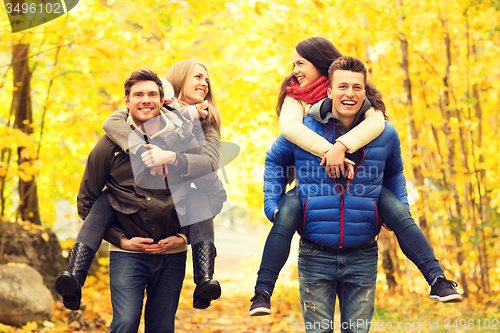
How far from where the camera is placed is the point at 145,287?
2754 mm

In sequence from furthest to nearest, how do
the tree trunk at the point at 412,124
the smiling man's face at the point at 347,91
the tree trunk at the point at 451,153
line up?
the tree trunk at the point at 451,153
the tree trunk at the point at 412,124
the smiling man's face at the point at 347,91

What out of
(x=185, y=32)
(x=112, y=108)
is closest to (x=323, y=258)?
(x=112, y=108)

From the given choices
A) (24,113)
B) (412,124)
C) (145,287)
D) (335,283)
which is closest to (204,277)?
(145,287)

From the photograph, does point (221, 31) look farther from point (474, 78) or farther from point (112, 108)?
point (474, 78)

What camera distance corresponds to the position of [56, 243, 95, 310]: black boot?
2.41m

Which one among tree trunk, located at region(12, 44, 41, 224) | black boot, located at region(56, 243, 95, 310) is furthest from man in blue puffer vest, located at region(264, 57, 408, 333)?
tree trunk, located at region(12, 44, 41, 224)

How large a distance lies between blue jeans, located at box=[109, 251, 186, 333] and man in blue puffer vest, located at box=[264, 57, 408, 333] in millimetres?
709

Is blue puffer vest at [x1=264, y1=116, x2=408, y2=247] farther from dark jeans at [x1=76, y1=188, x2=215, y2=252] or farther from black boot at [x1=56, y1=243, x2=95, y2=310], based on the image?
black boot at [x1=56, y1=243, x2=95, y2=310]

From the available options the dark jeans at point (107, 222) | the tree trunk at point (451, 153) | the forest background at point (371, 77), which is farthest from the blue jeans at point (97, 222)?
the tree trunk at point (451, 153)

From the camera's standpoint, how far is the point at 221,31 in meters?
7.93

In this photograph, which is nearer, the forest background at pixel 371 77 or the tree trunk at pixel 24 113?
the forest background at pixel 371 77

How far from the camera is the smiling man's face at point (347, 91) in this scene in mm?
2629

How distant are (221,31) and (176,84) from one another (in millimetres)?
5212

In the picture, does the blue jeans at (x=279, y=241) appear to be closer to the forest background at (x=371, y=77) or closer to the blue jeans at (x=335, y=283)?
the blue jeans at (x=335, y=283)
